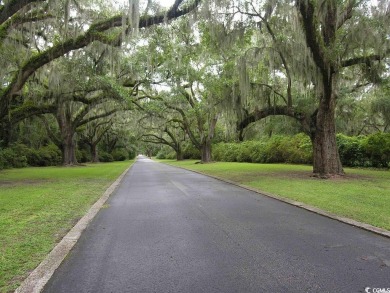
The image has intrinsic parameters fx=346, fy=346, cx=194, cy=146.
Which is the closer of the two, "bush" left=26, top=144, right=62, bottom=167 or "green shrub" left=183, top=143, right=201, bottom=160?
"bush" left=26, top=144, right=62, bottom=167

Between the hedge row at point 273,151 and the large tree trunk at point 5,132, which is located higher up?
the large tree trunk at point 5,132

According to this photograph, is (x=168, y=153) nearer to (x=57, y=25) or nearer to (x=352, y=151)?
(x=352, y=151)

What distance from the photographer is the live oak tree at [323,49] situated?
12664 millimetres

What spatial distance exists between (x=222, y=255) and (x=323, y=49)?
1040 cm

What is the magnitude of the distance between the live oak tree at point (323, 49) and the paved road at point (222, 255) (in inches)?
317

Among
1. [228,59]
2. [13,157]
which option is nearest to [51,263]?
[228,59]

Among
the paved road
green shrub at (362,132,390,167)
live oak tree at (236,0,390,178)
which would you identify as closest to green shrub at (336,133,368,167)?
green shrub at (362,132,390,167)

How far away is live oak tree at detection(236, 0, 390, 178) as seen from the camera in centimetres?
1266

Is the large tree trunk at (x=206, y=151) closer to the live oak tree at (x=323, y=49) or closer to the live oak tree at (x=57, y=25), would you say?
the live oak tree at (x=323, y=49)

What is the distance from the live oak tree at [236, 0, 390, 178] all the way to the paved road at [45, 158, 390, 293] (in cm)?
805

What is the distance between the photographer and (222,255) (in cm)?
445

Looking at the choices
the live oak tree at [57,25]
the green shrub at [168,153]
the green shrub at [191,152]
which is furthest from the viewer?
A: the green shrub at [168,153]

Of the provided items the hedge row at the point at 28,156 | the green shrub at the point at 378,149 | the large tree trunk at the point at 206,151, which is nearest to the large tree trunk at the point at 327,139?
the green shrub at the point at 378,149

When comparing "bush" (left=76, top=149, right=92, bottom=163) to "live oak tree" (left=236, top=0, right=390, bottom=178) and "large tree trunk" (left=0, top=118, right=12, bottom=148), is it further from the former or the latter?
"live oak tree" (left=236, top=0, right=390, bottom=178)
